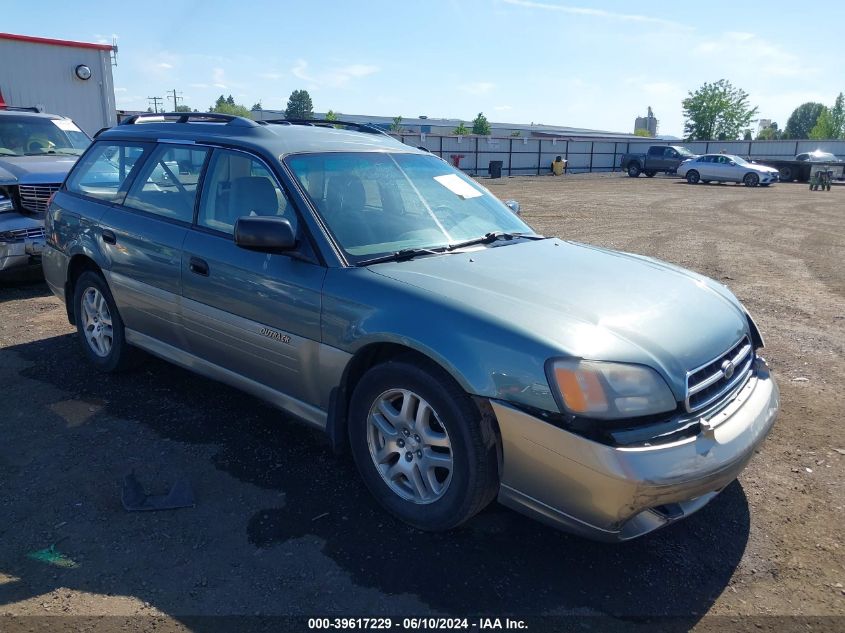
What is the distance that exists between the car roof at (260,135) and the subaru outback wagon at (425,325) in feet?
0.07

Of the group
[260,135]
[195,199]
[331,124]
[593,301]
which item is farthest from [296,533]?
[331,124]

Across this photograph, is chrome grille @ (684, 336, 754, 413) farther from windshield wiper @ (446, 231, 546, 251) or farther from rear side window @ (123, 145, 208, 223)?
rear side window @ (123, 145, 208, 223)

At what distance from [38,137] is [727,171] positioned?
30.4 meters

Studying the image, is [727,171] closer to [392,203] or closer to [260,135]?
[392,203]

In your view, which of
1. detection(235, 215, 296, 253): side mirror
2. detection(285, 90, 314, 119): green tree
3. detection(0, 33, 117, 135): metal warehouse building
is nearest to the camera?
detection(235, 215, 296, 253): side mirror

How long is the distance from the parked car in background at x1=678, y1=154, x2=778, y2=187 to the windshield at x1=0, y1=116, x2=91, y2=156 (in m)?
29.3

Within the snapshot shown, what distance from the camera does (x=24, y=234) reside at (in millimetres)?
7133

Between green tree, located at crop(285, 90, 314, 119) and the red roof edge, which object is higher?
green tree, located at crop(285, 90, 314, 119)

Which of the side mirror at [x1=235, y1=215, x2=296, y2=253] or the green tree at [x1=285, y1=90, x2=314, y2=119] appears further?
the green tree at [x1=285, y1=90, x2=314, y2=119]

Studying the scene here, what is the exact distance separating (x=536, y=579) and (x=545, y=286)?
1301 mm

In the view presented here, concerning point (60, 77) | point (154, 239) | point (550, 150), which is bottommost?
point (154, 239)

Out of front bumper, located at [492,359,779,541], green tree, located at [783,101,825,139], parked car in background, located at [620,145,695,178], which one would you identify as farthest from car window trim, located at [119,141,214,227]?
green tree, located at [783,101,825,139]

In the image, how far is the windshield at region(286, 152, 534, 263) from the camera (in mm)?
3486

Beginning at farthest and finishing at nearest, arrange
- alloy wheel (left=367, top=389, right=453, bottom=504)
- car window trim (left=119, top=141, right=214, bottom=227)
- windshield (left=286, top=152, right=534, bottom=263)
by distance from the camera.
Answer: car window trim (left=119, top=141, right=214, bottom=227)
windshield (left=286, top=152, right=534, bottom=263)
alloy wheel (left=367, top=389, right=453, bottom=504)
